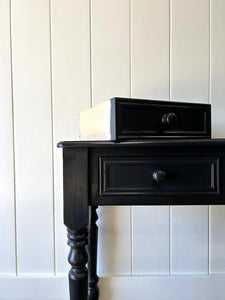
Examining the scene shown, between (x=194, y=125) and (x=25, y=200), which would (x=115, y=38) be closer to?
(x=194, y=125)

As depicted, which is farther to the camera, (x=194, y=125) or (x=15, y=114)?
(x=15, y=114)

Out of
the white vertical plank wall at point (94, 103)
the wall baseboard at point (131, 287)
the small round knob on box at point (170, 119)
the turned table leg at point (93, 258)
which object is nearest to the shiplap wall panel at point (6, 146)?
the white vertical plank wall at point (94, 103)

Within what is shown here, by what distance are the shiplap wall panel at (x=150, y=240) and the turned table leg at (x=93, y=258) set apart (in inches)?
5.8

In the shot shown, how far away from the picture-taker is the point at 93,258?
76 cm

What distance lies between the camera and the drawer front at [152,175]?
455 mm

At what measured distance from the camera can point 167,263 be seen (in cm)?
84

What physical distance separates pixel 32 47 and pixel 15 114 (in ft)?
0.79

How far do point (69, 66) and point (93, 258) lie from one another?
2.13ft

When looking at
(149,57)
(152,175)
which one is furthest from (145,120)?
(149,57)

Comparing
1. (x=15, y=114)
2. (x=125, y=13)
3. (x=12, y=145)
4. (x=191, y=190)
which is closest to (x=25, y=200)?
(x=12, y=145)

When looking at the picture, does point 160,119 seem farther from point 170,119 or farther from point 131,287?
point 131,287

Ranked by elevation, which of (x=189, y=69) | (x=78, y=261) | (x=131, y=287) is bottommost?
(x=131, y=287)

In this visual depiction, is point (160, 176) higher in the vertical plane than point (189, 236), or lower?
higher

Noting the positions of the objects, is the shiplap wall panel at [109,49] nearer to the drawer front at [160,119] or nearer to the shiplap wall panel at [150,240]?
the drawer front at [160,119]
